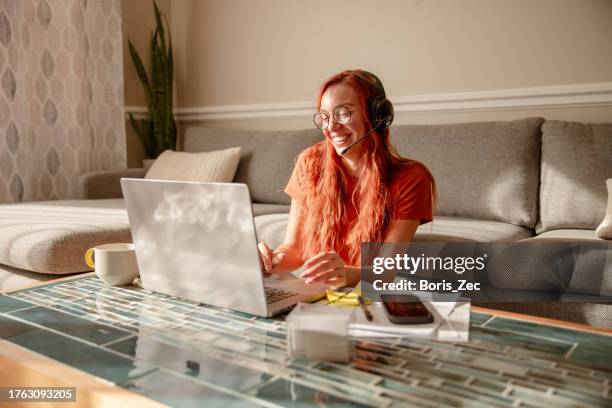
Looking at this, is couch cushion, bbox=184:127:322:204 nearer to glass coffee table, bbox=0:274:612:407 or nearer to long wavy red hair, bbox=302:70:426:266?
long wavy red hair, bbox=302:70:426:266

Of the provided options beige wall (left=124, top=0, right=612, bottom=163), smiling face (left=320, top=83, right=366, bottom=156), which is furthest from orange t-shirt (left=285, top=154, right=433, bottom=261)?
beige wall (left=124, top=0, right=612, bottom=163)

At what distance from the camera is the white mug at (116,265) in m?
1.11

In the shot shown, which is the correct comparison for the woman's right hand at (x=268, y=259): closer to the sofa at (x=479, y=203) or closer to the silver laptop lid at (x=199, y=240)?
the silver laptop lid at (x=199, y=240)

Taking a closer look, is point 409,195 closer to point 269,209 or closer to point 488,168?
point 488,168

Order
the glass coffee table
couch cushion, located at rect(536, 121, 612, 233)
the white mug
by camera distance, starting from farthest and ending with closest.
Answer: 1. couch cushion, located at rect(536, 121, 612, 233)
2. the white mug
3. the glass coffee table

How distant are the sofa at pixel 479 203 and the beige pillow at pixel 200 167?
0.42 meters

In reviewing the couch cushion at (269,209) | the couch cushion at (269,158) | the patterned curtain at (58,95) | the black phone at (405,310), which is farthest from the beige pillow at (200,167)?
the black phone at (405,310)

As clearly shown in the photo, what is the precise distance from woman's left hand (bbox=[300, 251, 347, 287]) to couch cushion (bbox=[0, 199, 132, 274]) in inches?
41.7

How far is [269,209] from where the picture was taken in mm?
2506

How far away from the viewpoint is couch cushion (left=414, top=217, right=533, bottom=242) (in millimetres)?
1747

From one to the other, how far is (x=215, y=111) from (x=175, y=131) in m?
0.32

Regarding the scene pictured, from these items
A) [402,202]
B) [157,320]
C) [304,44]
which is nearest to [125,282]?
[157,320]

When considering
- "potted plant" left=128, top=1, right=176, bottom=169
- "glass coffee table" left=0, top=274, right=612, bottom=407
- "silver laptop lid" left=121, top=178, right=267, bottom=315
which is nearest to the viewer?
"glass coffee table" left=0, top=274, right=612, bottom=407

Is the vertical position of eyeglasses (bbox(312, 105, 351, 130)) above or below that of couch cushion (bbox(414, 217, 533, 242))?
above
